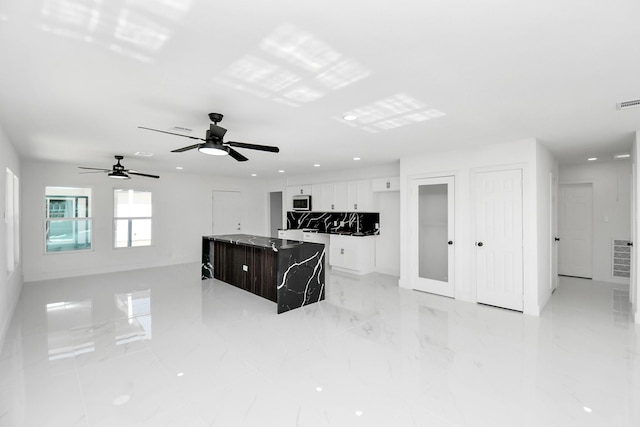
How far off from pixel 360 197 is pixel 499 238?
10.1 ft

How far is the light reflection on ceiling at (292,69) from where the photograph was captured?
1.86 m

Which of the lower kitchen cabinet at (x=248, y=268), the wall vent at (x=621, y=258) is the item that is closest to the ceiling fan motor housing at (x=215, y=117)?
the lower kitchen cabinet at (x=248, y=268)

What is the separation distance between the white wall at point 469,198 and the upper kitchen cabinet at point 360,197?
4.38 ft

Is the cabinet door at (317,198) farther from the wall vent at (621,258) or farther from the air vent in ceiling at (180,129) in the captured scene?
the wall vent at (621,258)

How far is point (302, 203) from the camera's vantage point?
8.26 m

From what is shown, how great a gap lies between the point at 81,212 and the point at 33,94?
5104mm

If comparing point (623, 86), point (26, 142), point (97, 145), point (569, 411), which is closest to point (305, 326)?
point (569, 411)

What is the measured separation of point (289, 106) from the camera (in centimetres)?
294

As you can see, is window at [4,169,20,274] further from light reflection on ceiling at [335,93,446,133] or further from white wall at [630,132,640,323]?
white wall at [630,132,640,323]

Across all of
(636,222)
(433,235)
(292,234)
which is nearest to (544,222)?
(636,222)

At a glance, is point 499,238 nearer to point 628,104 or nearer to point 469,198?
point 469,198

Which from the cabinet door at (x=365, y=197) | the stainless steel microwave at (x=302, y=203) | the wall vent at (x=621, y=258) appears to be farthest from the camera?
the stainless steel microwave at (x=302, y=203)

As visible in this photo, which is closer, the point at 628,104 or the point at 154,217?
the point at 628,104

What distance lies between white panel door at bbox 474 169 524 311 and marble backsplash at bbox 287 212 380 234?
257 cm
